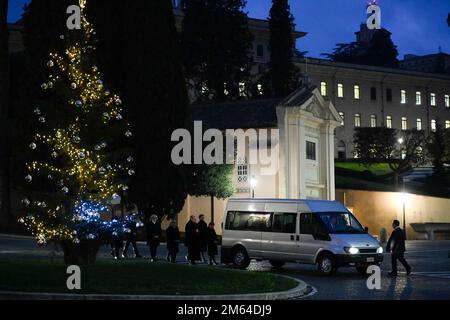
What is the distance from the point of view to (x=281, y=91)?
250 ft

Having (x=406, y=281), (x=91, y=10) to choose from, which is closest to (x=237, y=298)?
(x=406, y=281)

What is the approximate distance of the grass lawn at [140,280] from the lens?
54.5ft

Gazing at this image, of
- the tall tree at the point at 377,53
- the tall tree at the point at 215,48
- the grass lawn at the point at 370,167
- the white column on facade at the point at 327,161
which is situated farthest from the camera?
the tall tree at the point at 377,53

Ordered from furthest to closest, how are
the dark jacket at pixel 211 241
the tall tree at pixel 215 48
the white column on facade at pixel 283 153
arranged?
the tall tree at pixel 215 48 < the white column on facade at pixel 283 153 < the dark jacket at pixel 211 241

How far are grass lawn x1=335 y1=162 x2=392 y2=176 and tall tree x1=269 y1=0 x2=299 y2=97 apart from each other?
Result: 42.3 ft

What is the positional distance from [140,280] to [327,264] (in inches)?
324

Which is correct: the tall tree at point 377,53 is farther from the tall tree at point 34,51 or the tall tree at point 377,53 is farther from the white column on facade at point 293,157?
the tall tree at point 34,51

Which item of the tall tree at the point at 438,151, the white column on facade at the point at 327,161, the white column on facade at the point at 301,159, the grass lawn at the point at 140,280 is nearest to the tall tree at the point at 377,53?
the tall tree at the point at 438,151

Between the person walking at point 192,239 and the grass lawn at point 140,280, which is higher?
the person walking at point 192,239

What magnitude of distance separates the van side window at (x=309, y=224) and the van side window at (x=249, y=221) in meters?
1.45

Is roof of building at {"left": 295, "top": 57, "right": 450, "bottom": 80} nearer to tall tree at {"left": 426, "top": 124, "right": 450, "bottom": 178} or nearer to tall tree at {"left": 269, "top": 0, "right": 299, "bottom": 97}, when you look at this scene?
tall tree at {"left": 269, "top": 0, "right": 299, "bottom": 97}

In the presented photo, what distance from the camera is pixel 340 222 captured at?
83.8ft

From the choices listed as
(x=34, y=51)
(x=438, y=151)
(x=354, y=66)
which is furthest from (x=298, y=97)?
(x=354, y=66)

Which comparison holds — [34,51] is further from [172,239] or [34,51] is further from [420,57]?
[420,57]
